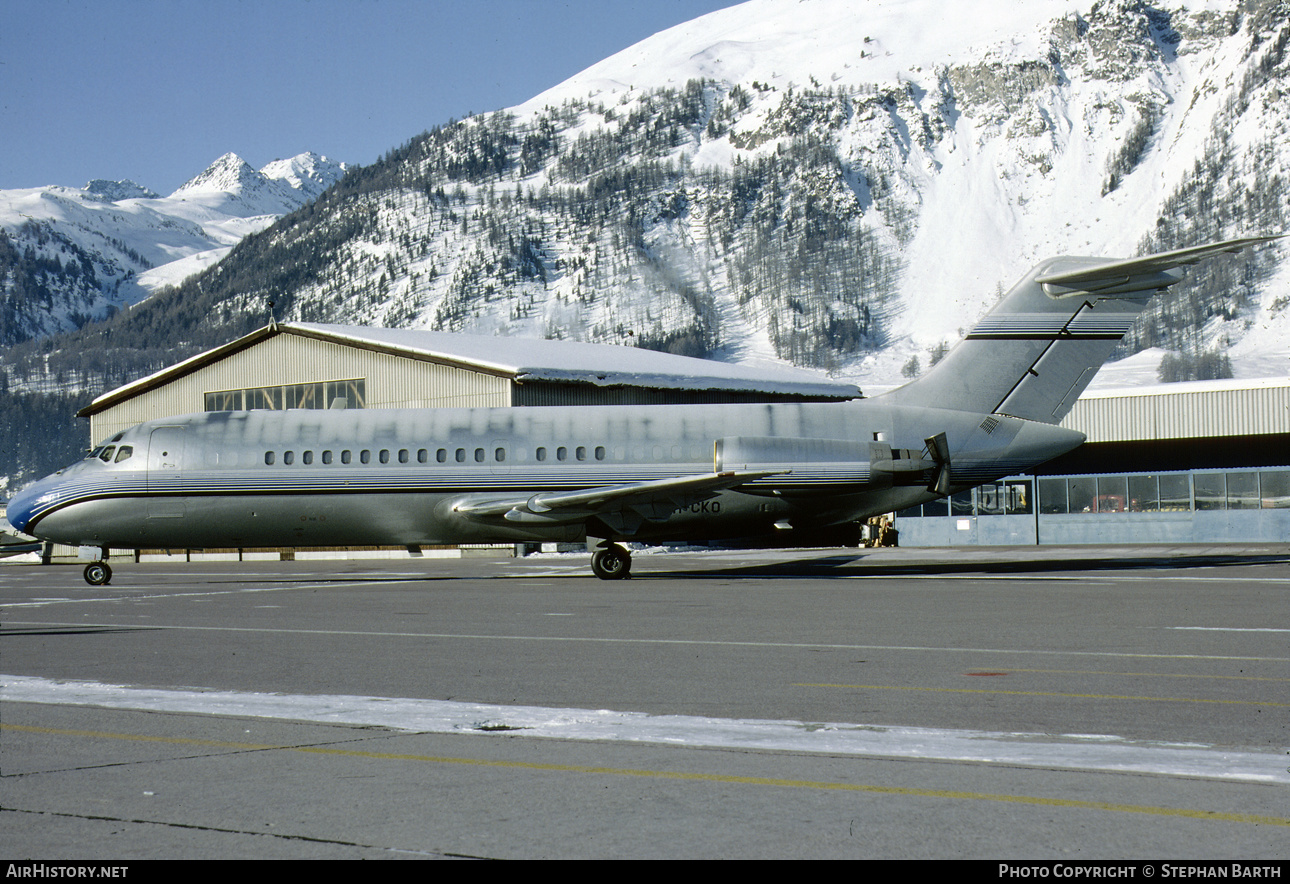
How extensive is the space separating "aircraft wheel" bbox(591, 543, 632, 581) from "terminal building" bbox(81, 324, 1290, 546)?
1812 cm

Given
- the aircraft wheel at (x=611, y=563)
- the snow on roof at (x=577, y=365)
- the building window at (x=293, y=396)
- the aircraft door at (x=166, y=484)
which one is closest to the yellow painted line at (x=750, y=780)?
the aircraft wheel at (x=611, y=563)

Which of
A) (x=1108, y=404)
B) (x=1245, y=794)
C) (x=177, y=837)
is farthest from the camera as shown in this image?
(x=1108, y=404)

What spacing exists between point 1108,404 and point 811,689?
4308 centimetres

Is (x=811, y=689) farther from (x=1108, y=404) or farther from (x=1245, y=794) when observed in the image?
(x=1108, y=404)

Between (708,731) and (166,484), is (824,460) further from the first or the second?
(708,731)

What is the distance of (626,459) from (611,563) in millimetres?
2297

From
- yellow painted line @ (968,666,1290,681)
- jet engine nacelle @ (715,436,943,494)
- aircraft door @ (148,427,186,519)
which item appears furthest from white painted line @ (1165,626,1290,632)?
aircraft door @ (148,427,186,519)

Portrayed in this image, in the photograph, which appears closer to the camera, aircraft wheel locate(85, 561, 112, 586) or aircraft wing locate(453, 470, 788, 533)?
aircraft wing locate(453, 470, 788, 533)

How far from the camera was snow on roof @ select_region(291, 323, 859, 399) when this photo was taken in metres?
46.8

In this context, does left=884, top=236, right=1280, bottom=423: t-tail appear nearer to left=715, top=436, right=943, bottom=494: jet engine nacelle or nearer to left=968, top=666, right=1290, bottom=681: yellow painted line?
left=715, top=436, right=943, bottom=494: jet engine nacelle

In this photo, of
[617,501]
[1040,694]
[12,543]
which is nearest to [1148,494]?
[617,501]

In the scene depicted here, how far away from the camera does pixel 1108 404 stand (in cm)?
4988

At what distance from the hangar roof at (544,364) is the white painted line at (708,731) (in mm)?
35375

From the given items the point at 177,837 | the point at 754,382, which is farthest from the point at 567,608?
the point at 754,382
